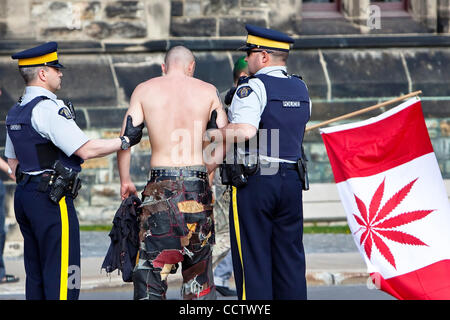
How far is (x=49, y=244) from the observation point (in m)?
6.49

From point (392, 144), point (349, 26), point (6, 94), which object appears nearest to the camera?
point (392, 144)

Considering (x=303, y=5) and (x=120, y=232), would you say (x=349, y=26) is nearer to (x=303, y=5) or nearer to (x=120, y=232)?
(x=303, y=5)

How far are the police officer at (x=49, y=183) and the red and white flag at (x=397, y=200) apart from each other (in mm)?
1948

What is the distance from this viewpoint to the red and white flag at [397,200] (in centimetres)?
734

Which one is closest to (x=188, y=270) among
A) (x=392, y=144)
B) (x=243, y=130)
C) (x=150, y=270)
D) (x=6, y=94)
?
(x=150, y=270)

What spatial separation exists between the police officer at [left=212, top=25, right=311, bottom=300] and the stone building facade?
273 inches

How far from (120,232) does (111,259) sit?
0.19 meters

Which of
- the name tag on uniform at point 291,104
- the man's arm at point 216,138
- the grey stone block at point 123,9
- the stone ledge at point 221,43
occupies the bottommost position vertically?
the man's arm at point 216,138

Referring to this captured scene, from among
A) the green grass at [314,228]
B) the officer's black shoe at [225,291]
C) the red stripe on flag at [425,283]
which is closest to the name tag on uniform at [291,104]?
the red stripe on flag at [425,283]

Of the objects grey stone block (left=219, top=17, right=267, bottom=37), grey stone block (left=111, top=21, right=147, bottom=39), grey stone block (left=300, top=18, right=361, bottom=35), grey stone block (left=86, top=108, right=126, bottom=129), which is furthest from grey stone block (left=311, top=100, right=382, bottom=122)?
grey stone block (left=86, top=108, right=126, bottom=129)

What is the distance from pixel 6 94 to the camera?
13.4 metres

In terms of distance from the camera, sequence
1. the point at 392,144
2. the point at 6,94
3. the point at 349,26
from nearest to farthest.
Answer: the point at 392,144
the point at 6,94
the point at 349,26

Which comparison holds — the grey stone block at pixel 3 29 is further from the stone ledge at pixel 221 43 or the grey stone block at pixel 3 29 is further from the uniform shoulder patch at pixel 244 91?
the uniform shoulder patch at pixel 244 91

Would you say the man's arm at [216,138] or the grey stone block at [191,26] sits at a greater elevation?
the grey stone block at [191,26]
